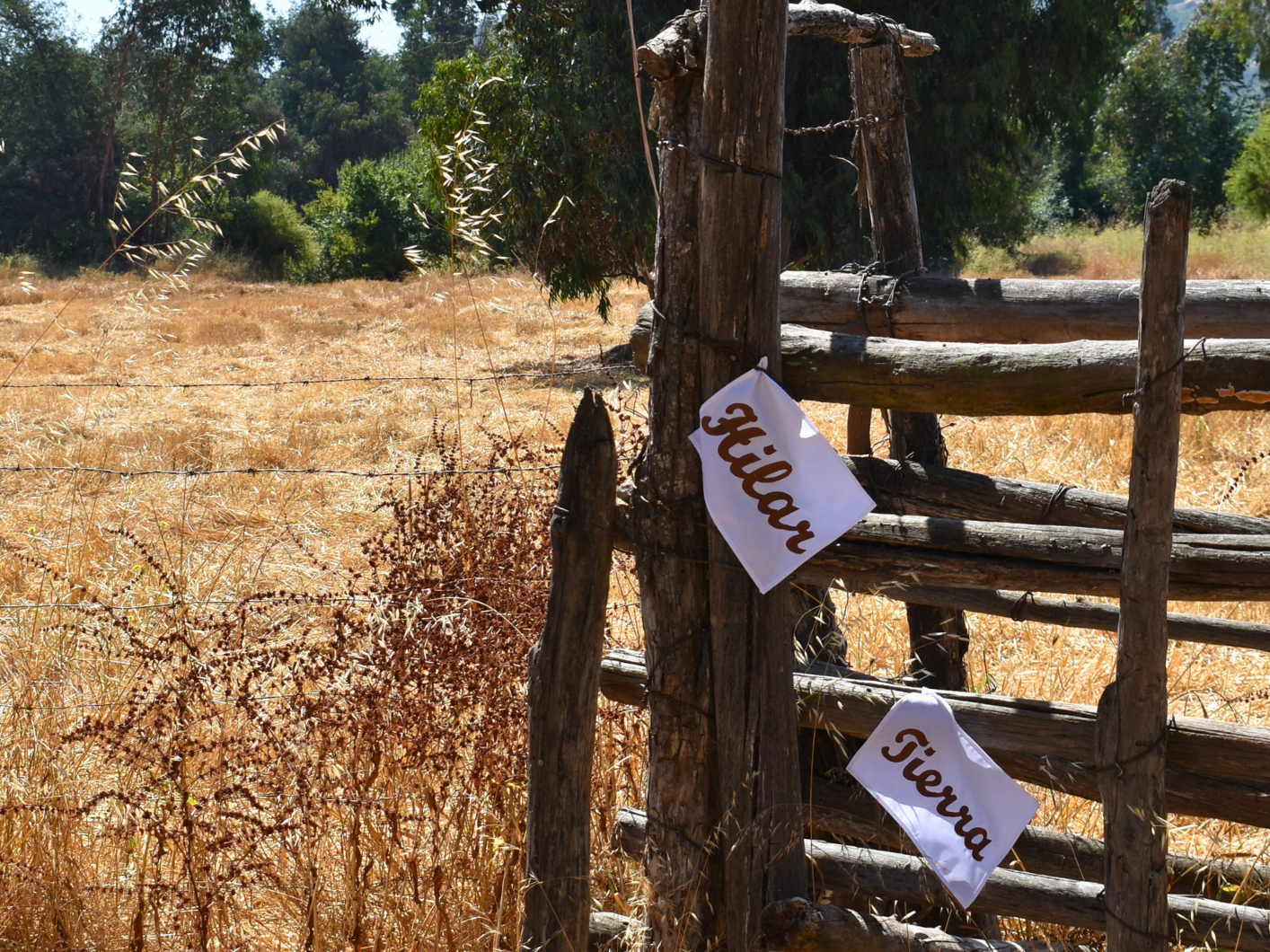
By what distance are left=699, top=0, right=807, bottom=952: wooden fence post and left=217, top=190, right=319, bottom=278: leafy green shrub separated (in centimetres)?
3176

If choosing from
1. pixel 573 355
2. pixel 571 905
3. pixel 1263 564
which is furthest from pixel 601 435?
pixel 573 355

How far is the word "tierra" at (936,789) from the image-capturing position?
6.24ft

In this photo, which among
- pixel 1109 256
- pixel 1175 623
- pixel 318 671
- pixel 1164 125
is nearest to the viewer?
pixel 318 671

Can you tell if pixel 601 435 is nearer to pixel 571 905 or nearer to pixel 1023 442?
pixel 571 905

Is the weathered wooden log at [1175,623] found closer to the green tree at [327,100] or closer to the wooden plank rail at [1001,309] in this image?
the wooden plank rail at [1001,309]

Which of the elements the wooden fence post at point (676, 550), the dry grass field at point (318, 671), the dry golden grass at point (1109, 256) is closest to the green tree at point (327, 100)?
the dry golden grass at point (1109, 256)

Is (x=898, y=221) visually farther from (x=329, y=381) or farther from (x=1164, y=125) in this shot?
(x=1164, y=125)

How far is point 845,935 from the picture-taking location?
1.98 meters

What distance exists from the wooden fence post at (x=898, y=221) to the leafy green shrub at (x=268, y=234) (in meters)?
31.0

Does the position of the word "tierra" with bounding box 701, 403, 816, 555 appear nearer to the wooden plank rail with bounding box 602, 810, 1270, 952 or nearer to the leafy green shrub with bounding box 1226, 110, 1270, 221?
the wooden plank rail with bounding box 602, 810, 1270, 952

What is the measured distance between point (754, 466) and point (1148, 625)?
0.68 m

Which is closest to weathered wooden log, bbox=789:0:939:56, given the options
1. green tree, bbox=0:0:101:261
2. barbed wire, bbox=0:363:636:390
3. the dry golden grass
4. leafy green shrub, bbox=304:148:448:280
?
barbed wire, bbox=0:363:636:390

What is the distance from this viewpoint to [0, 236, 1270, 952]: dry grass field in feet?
8.02

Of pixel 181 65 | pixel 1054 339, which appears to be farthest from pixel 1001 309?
pixel 181 65
